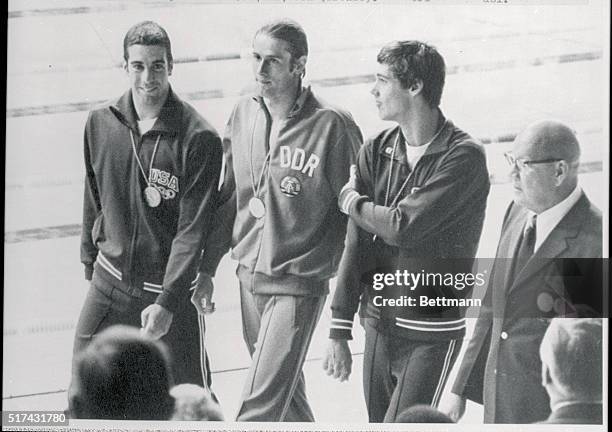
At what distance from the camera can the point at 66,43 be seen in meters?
2.33

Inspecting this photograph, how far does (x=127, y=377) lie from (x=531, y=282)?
132cm

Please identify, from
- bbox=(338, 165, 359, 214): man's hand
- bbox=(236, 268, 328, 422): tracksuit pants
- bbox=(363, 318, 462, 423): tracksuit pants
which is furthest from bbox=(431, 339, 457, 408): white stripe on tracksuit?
bbox=(338, 165, 359, 214): man's hand

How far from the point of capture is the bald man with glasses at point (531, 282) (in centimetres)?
223

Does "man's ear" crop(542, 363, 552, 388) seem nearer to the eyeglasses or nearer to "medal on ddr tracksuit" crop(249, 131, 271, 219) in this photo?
the eyeglasses

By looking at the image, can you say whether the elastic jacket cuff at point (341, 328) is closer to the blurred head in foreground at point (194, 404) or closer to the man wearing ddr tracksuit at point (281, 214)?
the man wearing ddr tracksuit at point (281, 214)

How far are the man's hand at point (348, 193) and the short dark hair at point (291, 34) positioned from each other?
0.41 m

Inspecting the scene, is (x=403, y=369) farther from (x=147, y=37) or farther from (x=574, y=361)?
(x=147, y=37)

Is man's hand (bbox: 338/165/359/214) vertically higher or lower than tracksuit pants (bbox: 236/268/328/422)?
higher

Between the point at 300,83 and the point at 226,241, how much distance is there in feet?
1.84

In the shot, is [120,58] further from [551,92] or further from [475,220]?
[551,92]

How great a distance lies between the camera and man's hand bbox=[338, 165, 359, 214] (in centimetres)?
224

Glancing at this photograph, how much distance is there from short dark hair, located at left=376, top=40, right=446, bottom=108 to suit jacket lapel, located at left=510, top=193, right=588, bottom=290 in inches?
21.5

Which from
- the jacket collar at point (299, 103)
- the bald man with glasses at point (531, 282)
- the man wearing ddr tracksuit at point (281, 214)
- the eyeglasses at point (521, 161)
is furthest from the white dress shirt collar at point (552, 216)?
the jacket collar at point (299, 103)

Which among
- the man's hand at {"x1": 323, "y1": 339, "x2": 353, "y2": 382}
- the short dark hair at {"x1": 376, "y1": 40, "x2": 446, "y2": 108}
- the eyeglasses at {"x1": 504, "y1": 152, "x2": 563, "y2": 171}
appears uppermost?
the short dark hair at {"x1": 376, "y1": 40, "x2": 446, "y2": 108}
